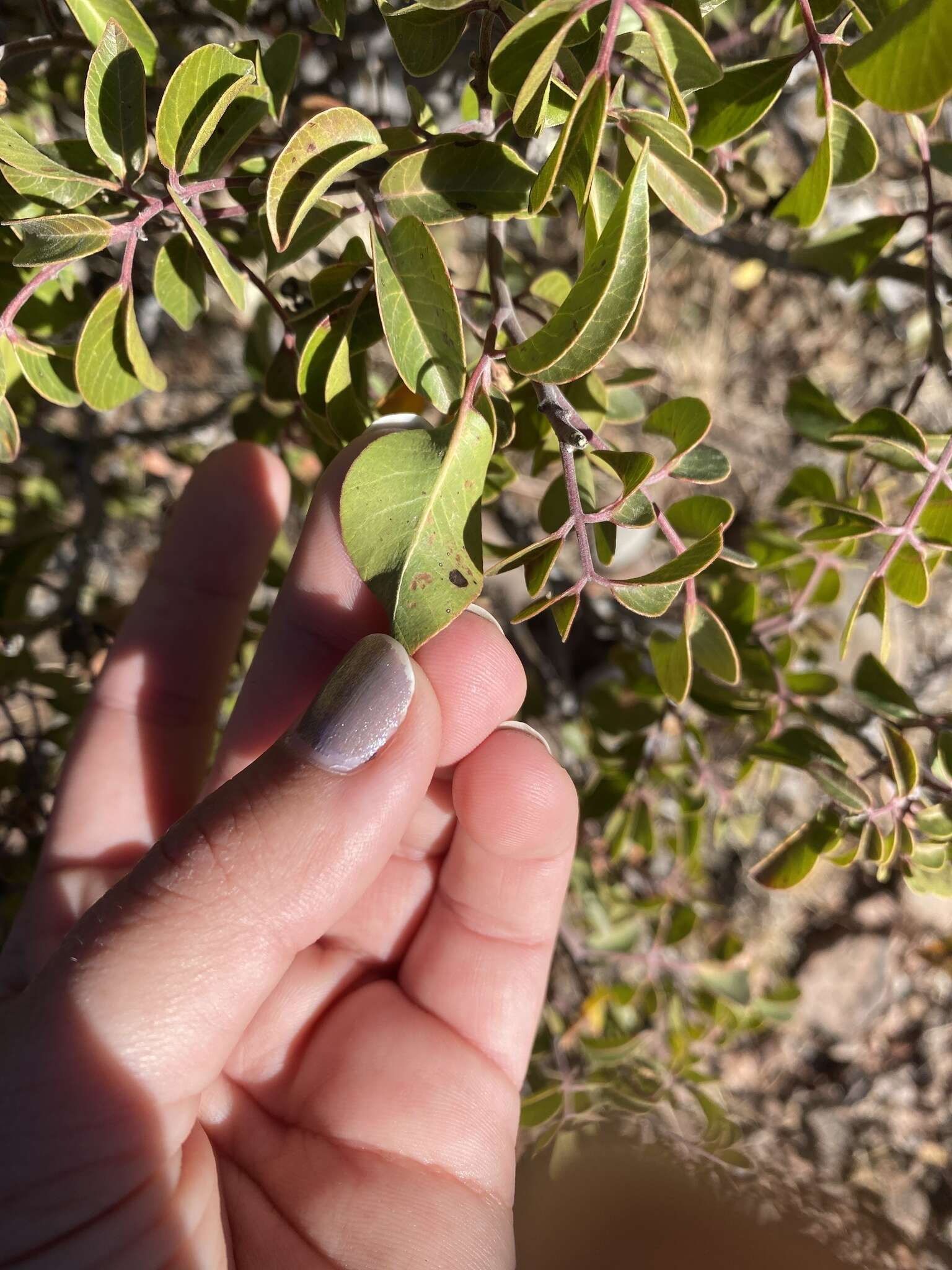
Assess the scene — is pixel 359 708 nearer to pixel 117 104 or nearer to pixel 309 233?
pixel 309 233

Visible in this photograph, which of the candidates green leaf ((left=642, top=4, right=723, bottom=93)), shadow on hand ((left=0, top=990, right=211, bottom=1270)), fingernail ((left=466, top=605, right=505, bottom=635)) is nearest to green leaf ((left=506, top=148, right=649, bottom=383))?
green leaf ((left=642, top=4, right=723, bottom=93))

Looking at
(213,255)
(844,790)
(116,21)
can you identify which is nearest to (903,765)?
(844,790)

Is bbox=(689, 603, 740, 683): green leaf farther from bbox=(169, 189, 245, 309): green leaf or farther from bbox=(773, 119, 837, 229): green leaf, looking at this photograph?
bbox=(169, 189, 245, 309): green leaf

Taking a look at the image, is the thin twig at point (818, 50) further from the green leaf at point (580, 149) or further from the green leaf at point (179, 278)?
the green leaf at point (179, 278)

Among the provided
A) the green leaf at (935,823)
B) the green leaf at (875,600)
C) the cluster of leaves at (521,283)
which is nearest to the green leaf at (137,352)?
the cluster of leaves at (521,283)

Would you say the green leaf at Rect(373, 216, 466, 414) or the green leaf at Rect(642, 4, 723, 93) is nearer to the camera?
the green leaf at Rect(642, 4, 723, 93)
